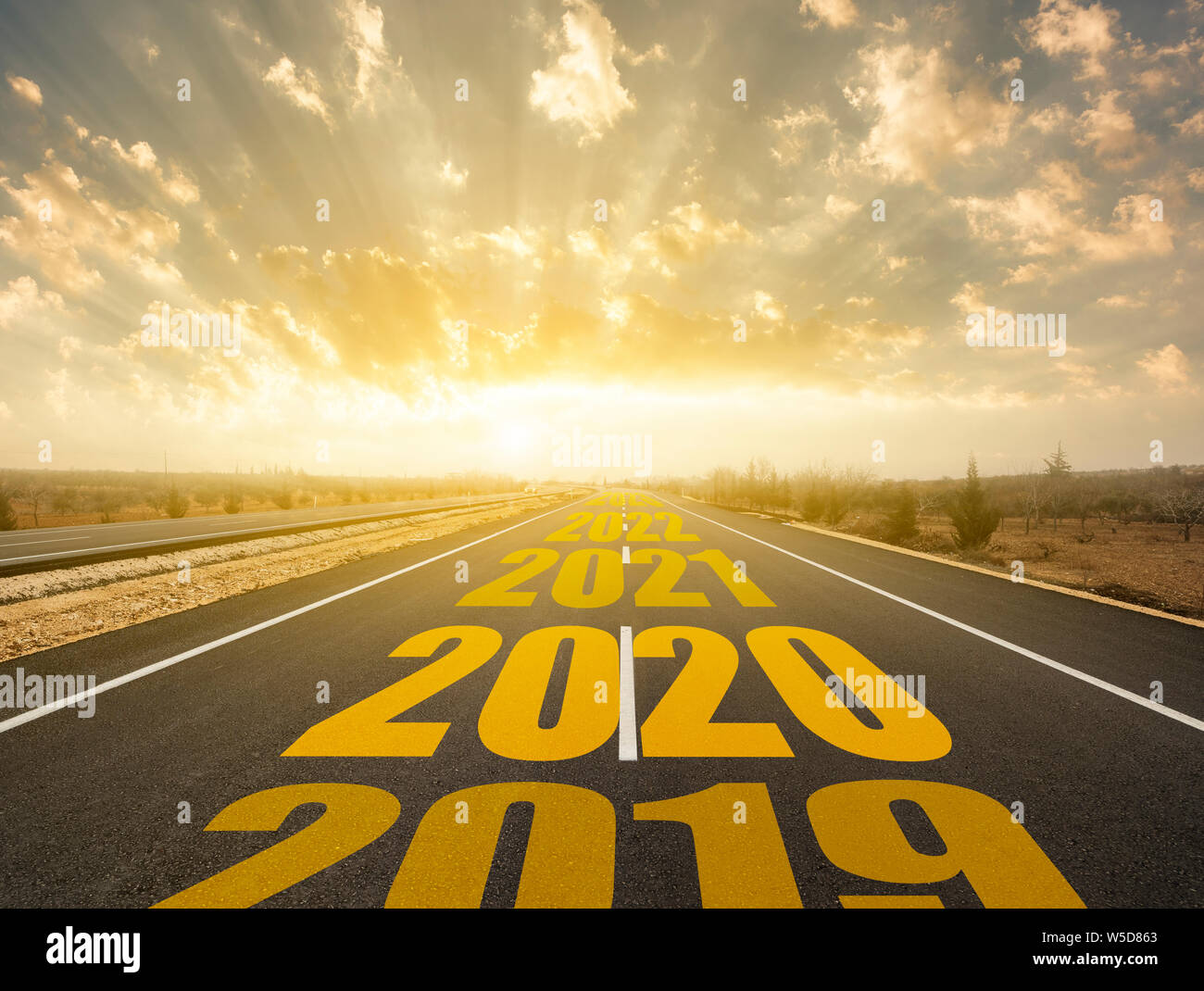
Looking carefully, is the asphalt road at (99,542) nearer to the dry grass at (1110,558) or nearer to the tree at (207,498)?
the dry grass at (1110,558)

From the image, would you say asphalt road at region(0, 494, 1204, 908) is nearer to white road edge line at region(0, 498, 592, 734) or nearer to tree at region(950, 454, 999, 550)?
white road edge line at region(0, 498, 592, 734)

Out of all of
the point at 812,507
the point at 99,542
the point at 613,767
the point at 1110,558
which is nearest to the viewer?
the point at 613,767

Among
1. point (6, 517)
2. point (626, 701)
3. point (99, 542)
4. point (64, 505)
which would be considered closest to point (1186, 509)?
point (626, 701)

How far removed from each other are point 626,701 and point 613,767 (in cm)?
100

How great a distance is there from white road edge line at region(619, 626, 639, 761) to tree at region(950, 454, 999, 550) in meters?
17.3

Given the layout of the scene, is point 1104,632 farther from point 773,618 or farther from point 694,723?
point 694,723

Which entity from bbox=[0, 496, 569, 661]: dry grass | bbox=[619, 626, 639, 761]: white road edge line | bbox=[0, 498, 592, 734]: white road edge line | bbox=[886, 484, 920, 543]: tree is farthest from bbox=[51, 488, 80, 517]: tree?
bbox=[886, 484, 920, 543]: tree

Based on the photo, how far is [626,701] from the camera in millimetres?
4059

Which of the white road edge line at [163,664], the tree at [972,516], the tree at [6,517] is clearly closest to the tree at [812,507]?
the tree at [972,516]

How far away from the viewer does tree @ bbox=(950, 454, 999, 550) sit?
1722cm

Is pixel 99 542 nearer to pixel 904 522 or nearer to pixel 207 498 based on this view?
pixel 904 522

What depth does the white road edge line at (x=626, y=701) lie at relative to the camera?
10.8 ft
